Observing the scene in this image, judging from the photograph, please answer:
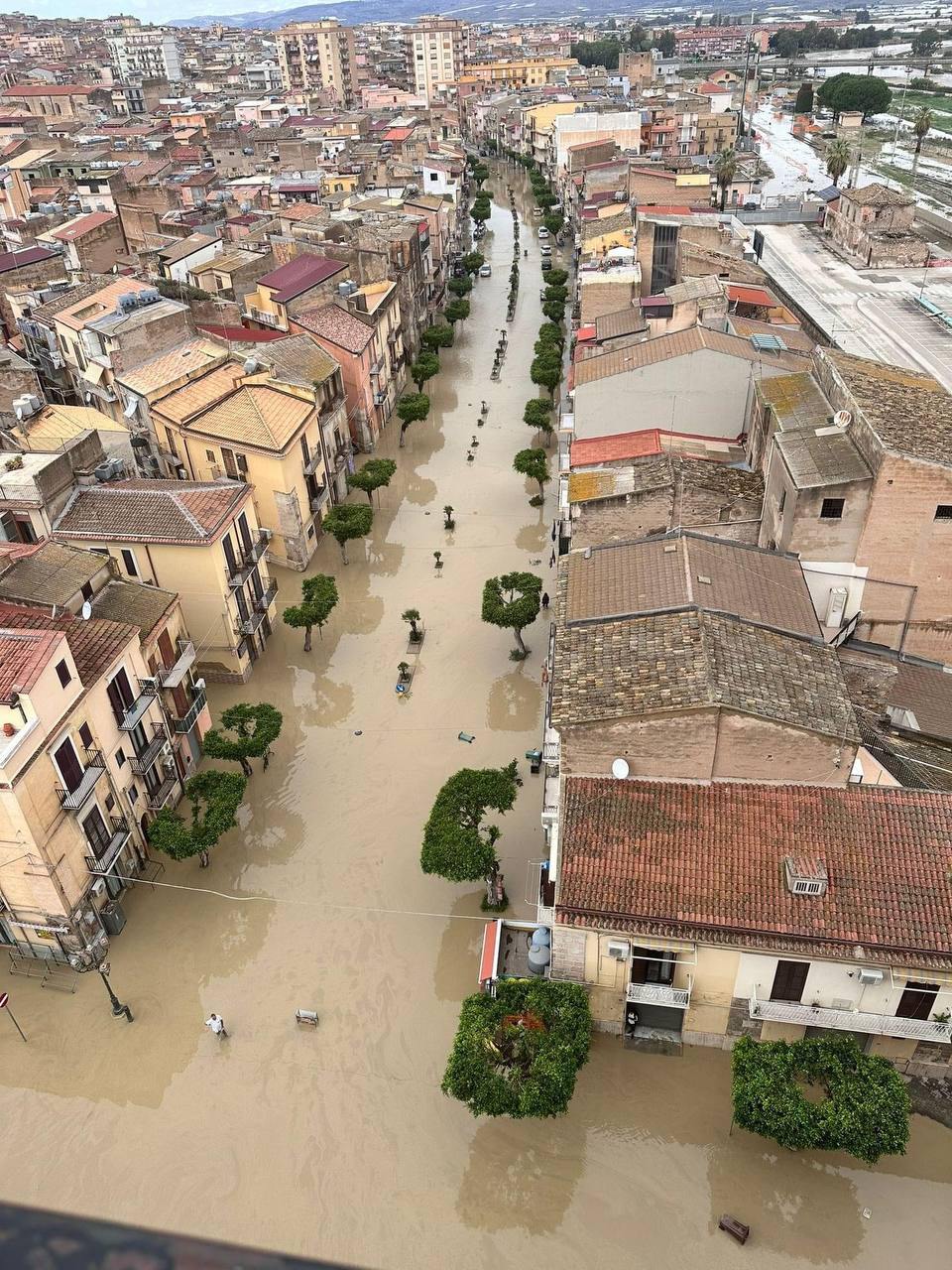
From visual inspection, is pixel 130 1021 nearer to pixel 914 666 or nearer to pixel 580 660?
pixel 580 660

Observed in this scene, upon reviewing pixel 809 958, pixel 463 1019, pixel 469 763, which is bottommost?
pixel 469 763

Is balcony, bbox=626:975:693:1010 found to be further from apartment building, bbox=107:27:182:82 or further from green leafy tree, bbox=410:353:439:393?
apartment building, bbox=107:27:182:82

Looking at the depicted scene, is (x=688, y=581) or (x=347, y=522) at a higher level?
(x=688, y=581)

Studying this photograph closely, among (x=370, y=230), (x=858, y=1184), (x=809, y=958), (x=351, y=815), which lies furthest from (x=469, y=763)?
(x=370, y=230)

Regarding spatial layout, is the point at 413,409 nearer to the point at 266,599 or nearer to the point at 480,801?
the point at 266,599

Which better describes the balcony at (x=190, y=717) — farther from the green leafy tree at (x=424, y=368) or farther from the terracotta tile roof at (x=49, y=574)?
the green leafy tree at (x=424, y=368)

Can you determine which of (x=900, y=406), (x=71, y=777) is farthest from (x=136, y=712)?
(x=900, y=406)
